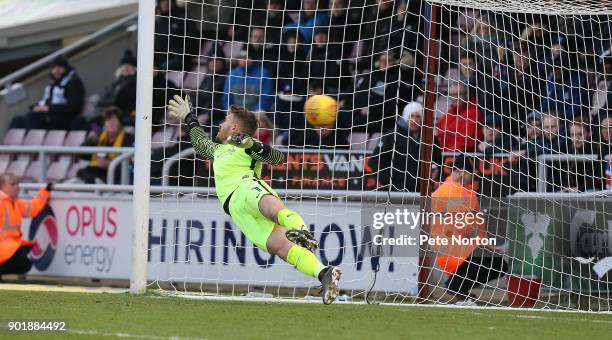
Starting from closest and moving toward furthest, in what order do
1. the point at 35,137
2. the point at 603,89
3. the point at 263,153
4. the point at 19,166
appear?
the point at 263,153 < the point at 603,89 < the point at 19,166 < the point at 35,137

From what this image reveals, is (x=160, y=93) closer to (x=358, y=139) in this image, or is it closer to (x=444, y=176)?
A: (x=358, y=139)

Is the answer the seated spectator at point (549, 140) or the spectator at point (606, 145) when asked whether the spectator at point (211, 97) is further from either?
the spectator at point (606, 145)

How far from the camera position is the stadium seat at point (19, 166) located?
55.4 ft

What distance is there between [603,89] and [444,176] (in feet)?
6.70

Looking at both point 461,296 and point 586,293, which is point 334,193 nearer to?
point 461,296

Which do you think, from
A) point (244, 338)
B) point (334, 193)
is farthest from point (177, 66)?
point (244, 338)

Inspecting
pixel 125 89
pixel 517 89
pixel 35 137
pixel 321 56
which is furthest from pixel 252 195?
pixel 35 137

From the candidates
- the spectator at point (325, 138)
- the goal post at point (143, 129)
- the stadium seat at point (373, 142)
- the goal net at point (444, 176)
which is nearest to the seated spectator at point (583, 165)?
the goal net at point (444, 176)

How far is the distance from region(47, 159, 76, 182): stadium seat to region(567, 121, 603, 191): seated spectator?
293 inches

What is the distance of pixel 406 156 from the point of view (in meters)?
12.4

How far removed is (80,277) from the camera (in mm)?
14172

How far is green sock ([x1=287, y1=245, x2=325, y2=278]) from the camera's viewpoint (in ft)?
32.6

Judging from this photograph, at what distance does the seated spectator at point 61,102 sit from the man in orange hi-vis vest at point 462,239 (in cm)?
835

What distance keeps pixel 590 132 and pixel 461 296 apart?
7.73ft
